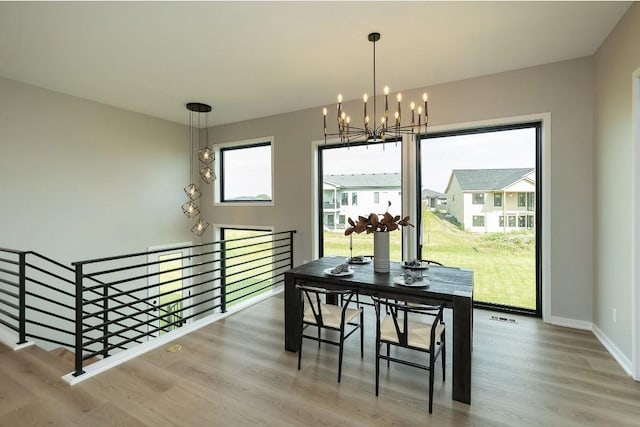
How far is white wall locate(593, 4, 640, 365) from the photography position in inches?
97.7

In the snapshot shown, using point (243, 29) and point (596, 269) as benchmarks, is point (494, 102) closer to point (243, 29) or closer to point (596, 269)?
point (596, 269)

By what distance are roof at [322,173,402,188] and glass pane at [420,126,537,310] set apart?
0.44m

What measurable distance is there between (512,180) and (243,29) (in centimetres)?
356

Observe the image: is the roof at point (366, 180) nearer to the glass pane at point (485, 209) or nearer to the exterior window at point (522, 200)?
the glass pane at point (485, 209)

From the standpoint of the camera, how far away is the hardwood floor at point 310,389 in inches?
79.3

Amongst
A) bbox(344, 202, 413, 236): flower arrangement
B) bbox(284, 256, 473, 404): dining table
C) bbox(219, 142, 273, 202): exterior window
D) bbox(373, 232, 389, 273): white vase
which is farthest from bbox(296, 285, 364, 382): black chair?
bbox(219, 142, 273, 202): exterior window

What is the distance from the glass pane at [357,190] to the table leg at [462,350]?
85.7 inches

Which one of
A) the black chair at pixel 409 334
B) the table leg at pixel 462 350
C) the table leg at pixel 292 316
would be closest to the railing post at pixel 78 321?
the table leg at pixel 292 316

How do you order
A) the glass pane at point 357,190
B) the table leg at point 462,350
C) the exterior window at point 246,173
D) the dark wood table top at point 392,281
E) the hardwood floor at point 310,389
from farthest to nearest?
the exterior window at point 246,173 → the glass pane at point 357,190 → the dark wood table top at point 392,281 → the table leg at point 462,350 → the hardwood floor at point 310,389

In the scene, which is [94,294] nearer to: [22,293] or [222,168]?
[22,293]

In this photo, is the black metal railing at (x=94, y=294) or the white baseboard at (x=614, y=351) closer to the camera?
the white baseboard at (x=614, y=351)

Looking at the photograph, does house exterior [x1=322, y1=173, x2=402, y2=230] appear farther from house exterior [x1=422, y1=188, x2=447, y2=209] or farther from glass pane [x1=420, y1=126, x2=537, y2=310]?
glass pane [x1=420, y1=126, x2=537, y2=310]

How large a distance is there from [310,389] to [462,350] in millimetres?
1182

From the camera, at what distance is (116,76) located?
379 centimetres
